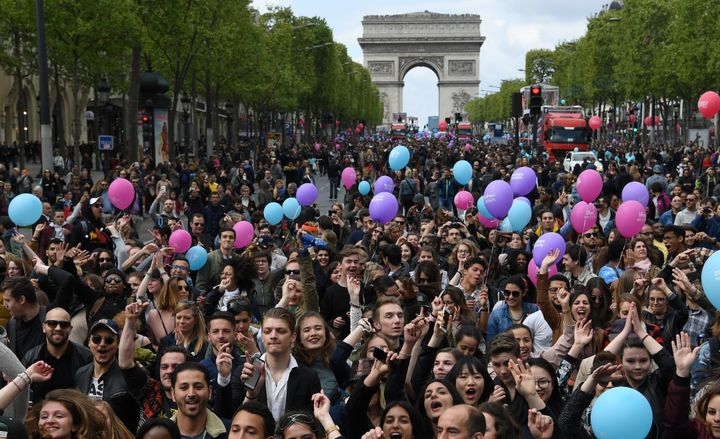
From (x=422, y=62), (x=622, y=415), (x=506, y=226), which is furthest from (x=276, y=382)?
(x=422, y=62)

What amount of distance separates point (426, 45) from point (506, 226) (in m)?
135

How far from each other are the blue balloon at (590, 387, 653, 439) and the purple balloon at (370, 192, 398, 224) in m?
8.76

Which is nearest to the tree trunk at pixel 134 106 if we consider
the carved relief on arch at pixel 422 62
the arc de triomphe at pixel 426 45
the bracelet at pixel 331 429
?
the bracelet at pixel 331 429

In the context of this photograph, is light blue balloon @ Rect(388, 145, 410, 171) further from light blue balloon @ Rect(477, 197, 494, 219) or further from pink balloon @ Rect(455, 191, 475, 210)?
light blue balloon @ Rect(477, 197, 494, 219)

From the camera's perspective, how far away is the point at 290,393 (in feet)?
21.7

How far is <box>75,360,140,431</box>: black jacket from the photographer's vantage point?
675 cm

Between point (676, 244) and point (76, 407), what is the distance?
8.22 meters

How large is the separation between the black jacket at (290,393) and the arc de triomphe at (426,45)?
5574 inches

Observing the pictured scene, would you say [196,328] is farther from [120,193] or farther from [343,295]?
[120,193]

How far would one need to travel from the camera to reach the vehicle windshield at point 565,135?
2088 inches

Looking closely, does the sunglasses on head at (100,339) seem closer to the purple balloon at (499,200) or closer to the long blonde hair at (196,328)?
the long blonde hair at (196,328)

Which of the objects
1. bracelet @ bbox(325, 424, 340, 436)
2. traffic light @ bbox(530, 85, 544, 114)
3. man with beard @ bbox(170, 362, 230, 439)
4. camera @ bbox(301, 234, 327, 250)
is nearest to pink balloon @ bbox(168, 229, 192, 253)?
camera @ bbox(301, 234, 327, 250)

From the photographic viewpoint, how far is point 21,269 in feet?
34.2

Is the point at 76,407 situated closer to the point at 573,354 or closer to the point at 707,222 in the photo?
the point at 573,354
